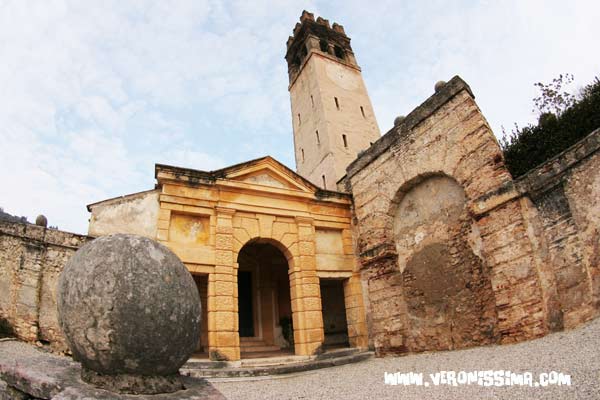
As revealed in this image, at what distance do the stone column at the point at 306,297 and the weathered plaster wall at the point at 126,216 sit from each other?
383 centimetres

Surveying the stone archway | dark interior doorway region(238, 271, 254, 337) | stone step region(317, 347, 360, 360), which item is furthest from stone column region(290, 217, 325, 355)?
dark interior doorway region(238, 271, 254, 337)

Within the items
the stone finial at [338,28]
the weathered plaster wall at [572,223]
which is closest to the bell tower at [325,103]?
the stone finial at [338,28]

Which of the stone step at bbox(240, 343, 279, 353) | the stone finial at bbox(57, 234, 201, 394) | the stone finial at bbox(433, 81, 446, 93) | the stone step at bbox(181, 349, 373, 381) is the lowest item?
the stone step at bbox(181, 349, 373, 381)

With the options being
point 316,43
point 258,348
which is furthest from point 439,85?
point 316,43

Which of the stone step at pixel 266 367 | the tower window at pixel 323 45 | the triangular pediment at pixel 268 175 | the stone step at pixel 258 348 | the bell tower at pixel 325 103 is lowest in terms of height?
the stone step at pixel 266 367

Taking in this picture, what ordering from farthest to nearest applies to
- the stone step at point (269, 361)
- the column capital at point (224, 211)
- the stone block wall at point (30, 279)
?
the column capital at point (224, 211) < the stone step at point (269, 361) < the stone block wall at point (30, 279)

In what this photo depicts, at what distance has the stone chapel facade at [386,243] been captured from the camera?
612cm

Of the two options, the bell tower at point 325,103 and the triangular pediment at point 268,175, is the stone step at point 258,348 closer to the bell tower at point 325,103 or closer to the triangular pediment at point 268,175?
the triangular pediment at point 268,175

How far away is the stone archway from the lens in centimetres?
732

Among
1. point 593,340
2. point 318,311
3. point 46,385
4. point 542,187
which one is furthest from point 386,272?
point 46,385

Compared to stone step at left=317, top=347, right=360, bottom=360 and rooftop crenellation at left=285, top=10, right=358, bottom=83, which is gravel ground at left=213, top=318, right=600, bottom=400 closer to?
stone step at left=317, top=347, right=360, bottom=360

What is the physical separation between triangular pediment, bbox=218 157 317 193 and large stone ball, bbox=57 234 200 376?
266 inches

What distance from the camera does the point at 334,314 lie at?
42.0ft

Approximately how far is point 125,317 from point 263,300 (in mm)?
9799
